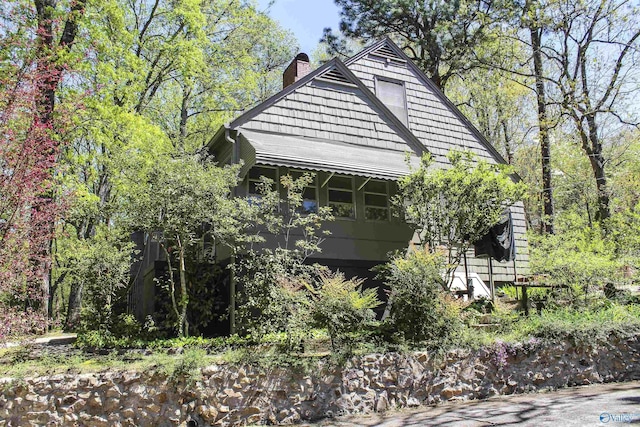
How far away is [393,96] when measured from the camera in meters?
15.4

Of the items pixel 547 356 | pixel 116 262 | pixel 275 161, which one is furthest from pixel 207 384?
pixel 547 356

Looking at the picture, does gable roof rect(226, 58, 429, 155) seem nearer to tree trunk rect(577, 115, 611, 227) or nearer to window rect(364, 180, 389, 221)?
window rect(364, 180, 389, 221)

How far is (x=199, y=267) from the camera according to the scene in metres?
9.87

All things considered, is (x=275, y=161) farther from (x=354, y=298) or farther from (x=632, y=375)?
(x=632, y=375)

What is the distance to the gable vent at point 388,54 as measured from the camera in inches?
617

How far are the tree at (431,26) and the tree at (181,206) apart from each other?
50.9 feet

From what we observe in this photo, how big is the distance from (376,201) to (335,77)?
3665 mm

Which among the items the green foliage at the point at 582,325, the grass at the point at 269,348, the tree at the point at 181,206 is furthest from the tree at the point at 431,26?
the tree at the point at 181,206

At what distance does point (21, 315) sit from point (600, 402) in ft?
27.7

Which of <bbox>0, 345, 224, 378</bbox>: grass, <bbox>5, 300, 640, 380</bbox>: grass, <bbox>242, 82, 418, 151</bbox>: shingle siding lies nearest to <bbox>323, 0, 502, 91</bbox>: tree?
<bbox>242, 82, 418, 151</bbox>: shingle siding

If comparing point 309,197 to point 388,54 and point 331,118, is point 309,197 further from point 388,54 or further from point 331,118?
point 388,54

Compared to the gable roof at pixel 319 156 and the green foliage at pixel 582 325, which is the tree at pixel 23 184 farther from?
the green foliage at pixel 582 325

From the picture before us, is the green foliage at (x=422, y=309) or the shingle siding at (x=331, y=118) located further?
the shingle siding at (x=331, y=118)

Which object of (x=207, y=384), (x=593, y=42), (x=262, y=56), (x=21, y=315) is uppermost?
(x=262, y=56)
